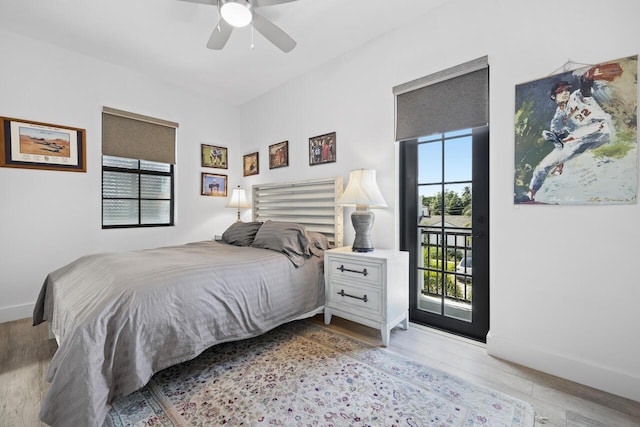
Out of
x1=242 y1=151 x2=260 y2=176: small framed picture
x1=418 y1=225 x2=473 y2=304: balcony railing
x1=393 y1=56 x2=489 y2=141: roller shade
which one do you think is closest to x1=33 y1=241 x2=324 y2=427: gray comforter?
x1=418 y1=225 x2=473 y2=304: balcony railing

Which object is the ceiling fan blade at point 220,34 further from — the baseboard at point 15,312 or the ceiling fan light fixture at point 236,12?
the baseboard at point 15,312

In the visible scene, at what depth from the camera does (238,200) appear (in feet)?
13.1

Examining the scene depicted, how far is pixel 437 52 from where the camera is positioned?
2377 millimetres

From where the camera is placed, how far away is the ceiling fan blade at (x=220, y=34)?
2.14m

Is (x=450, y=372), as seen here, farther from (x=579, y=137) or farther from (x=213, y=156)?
(x=213, y=156)

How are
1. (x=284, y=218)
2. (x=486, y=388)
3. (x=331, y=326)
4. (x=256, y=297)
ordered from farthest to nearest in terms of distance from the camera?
(x=284, y=218)
(x=331, y=326)
(x=256, y=297)
(x=486, y=388)

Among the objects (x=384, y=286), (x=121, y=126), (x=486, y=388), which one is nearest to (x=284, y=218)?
(x=384, y=286)

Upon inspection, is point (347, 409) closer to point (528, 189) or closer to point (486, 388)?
point (486, 388)

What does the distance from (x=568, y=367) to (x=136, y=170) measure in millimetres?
4473

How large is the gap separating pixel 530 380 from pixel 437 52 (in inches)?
96.5

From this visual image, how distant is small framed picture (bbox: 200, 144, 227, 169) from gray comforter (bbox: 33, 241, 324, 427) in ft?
6.58

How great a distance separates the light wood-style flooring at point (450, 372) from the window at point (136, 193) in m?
1.35

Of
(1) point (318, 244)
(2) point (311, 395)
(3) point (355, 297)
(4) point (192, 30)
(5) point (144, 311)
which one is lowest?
(2) point (311, 395)

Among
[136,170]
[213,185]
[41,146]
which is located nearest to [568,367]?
[213,185]
